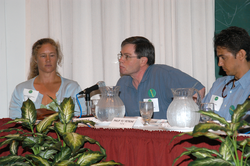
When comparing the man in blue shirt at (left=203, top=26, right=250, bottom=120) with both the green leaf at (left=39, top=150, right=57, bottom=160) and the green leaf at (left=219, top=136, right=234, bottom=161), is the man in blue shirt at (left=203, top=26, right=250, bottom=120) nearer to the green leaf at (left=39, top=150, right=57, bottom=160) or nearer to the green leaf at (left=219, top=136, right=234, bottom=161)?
the green leaf at (left=219, top=136, right=234, bottom=161)

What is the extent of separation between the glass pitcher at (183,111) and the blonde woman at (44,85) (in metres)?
1.52

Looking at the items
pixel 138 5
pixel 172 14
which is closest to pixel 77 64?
pixel 138 5

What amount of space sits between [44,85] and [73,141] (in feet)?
6.71

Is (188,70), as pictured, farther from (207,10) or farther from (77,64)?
(77,64)

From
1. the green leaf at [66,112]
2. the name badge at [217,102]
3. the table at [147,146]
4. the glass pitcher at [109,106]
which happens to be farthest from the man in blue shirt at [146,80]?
the green leaf at [66,112]

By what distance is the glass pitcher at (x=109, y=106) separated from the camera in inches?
68.1

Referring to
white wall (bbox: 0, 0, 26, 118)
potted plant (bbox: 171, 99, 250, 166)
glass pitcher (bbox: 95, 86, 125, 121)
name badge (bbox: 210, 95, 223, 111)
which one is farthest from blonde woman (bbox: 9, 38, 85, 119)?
potted plant (bbox: 171, 99, 250, 166)

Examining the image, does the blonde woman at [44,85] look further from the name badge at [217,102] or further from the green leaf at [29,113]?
the green leaf at [29,113]

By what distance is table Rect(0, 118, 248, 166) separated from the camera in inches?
46.6

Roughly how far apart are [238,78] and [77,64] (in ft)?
6.60

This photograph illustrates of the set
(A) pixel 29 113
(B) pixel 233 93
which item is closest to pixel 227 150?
(A) pixel 29 113

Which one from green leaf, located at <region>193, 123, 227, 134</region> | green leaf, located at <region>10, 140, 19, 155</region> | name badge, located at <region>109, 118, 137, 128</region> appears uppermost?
green leaf, located at <region>193, 123, 227, 134</region>

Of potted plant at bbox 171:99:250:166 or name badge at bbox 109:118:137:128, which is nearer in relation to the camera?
potted plant at bbox 171:99:250:166

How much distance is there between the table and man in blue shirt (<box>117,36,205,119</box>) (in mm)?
1111
